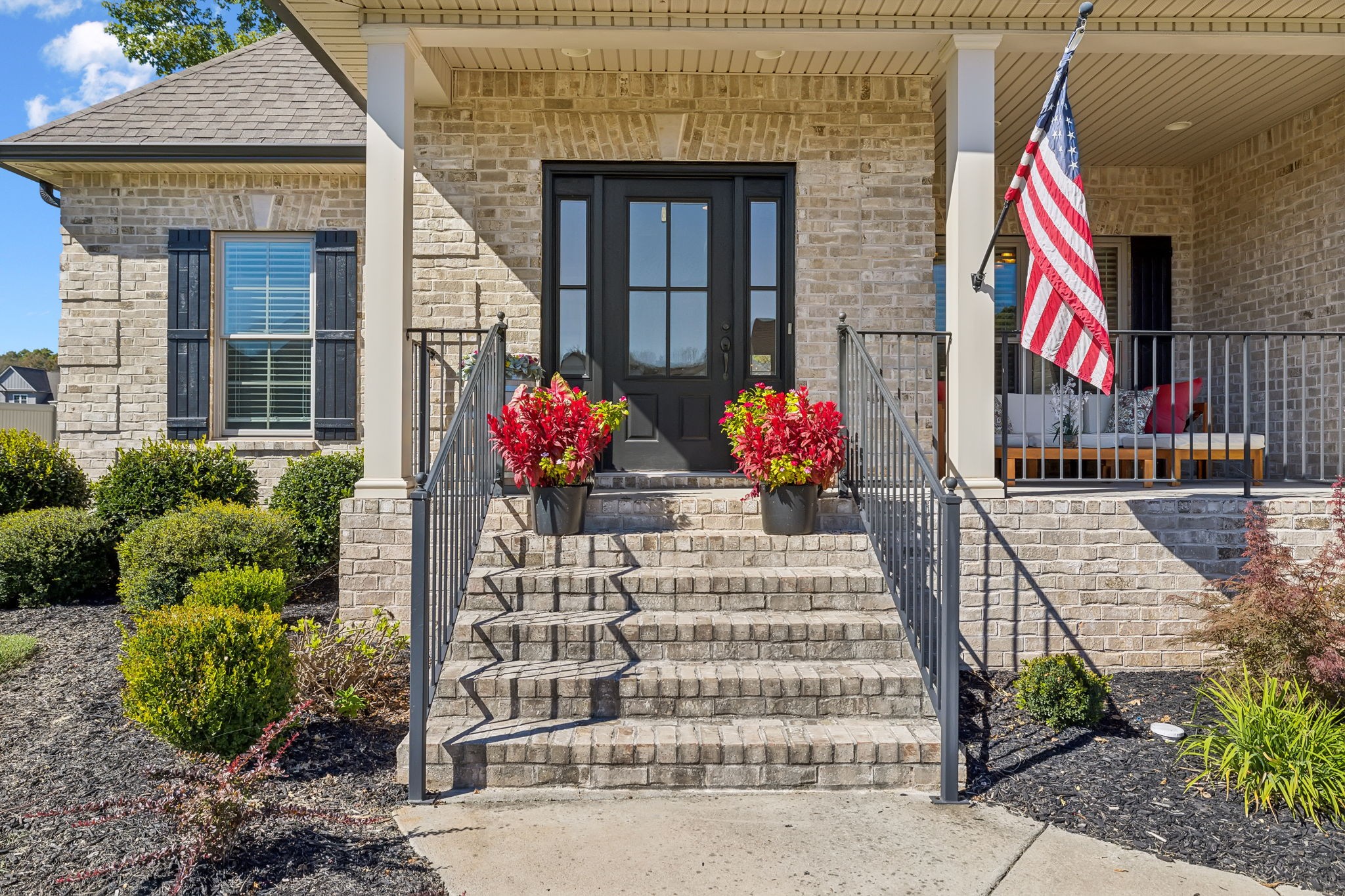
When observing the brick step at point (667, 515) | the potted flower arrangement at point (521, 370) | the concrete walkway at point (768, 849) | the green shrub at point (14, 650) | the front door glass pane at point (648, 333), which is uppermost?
Answer: the front door glass pane at point (648, 333)

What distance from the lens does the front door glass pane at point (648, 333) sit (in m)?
5.82

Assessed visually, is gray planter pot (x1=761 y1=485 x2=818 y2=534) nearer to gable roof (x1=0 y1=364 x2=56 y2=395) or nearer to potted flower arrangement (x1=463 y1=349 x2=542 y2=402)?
potted flower arrangement (x1=463 y1=349 x2=542 y2=402)

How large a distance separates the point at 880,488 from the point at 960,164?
1.86m

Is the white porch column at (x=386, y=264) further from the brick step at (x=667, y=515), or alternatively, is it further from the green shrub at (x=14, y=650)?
the green shrub at (x=14, y=650)

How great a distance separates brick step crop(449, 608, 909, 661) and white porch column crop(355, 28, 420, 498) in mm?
1240

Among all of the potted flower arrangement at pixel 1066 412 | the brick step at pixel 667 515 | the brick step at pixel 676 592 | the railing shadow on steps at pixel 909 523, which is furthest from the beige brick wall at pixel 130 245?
the potted flower arrangement at pixel 1066 412

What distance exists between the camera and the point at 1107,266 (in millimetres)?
7484

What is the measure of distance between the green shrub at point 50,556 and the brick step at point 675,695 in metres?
3.51

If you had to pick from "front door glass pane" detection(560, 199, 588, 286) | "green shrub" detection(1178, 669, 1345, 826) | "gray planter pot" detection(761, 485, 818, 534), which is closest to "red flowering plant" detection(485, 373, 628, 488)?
"gray planter pot" detection(761, 485, 818, 534)

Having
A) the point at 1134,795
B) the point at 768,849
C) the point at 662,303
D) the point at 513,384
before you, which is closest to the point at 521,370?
the point at 513,384

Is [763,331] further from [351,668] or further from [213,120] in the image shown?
[213,120]

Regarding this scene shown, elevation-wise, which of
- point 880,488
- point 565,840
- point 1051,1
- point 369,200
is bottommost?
point 565,840

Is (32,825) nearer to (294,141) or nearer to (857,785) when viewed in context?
(857,785)

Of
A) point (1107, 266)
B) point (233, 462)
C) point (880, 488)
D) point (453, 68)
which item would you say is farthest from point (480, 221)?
point (1107, 266)
